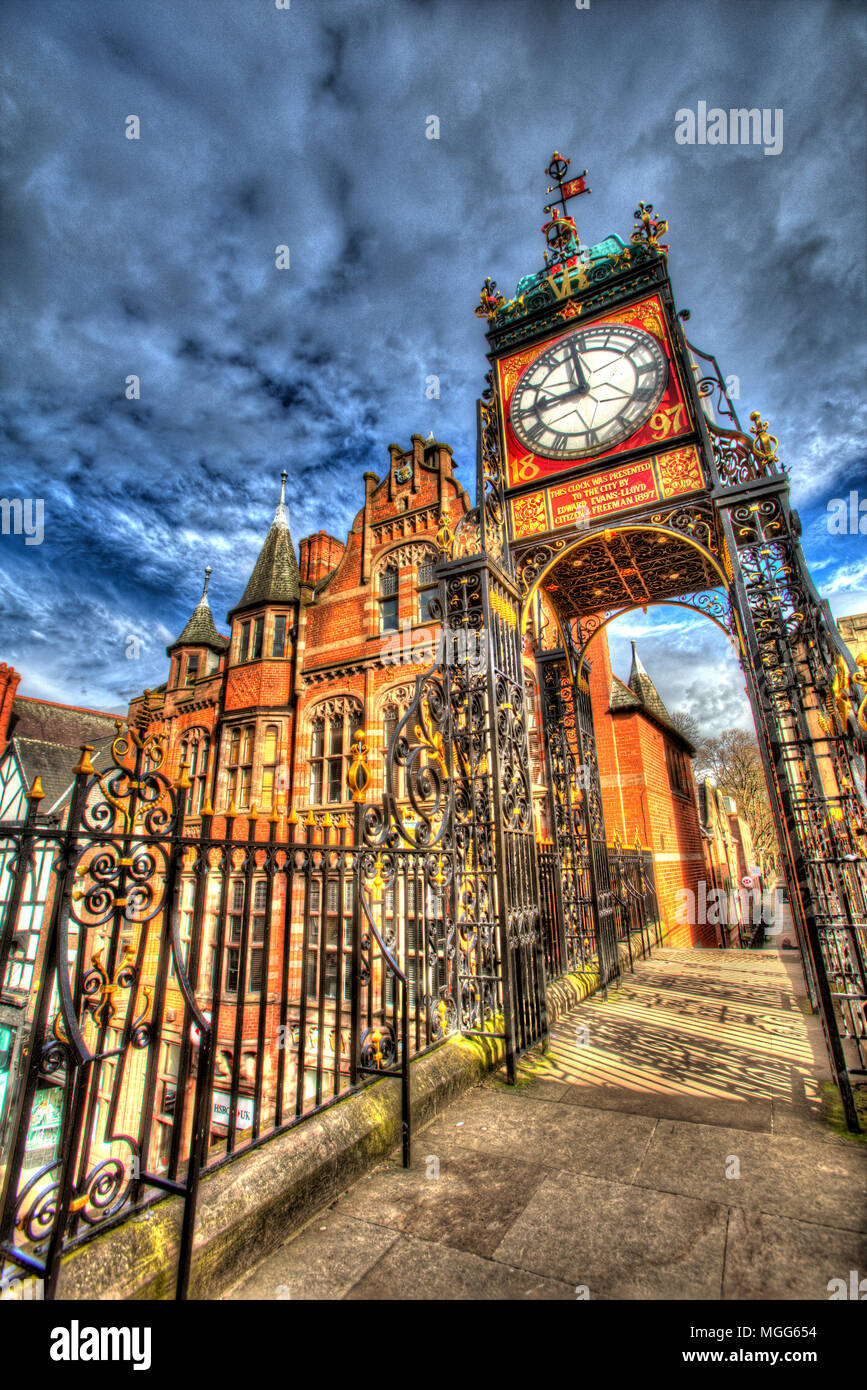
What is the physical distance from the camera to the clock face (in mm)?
5504

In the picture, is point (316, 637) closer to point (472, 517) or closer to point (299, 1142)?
point (472, 517)

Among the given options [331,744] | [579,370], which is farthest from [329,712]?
[579,370]

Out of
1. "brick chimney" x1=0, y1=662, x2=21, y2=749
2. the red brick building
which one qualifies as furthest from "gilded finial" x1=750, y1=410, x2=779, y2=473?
"brick chimney" x1=0, y1=662, x2=21, y2=749

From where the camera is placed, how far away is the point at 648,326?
559 centimetres

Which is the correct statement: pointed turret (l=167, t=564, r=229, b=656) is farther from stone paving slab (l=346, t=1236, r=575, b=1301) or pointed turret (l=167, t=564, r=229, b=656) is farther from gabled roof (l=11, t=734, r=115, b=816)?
stone paving slab (l=346, t=1236, r=575, b=1301)

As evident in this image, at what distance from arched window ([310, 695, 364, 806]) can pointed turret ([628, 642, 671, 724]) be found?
8.08 metres

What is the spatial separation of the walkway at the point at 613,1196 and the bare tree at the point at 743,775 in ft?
93.4

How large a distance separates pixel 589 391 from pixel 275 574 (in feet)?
41.9

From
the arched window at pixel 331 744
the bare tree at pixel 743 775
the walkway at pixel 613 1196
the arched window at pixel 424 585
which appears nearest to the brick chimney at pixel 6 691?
the arched window at pixel 331 744

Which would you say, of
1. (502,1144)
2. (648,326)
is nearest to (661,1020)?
(502,1144)

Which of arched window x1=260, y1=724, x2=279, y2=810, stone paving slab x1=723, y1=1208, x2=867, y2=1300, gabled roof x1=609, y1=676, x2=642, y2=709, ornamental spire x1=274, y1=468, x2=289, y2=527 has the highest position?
ornamental spire x1=274, y1=468, x2=289, y2=527

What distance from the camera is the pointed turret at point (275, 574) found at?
1648 cm

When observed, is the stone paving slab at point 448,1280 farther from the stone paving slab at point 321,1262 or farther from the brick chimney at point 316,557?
the brick chimney at point 316,557

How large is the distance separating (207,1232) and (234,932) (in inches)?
565
